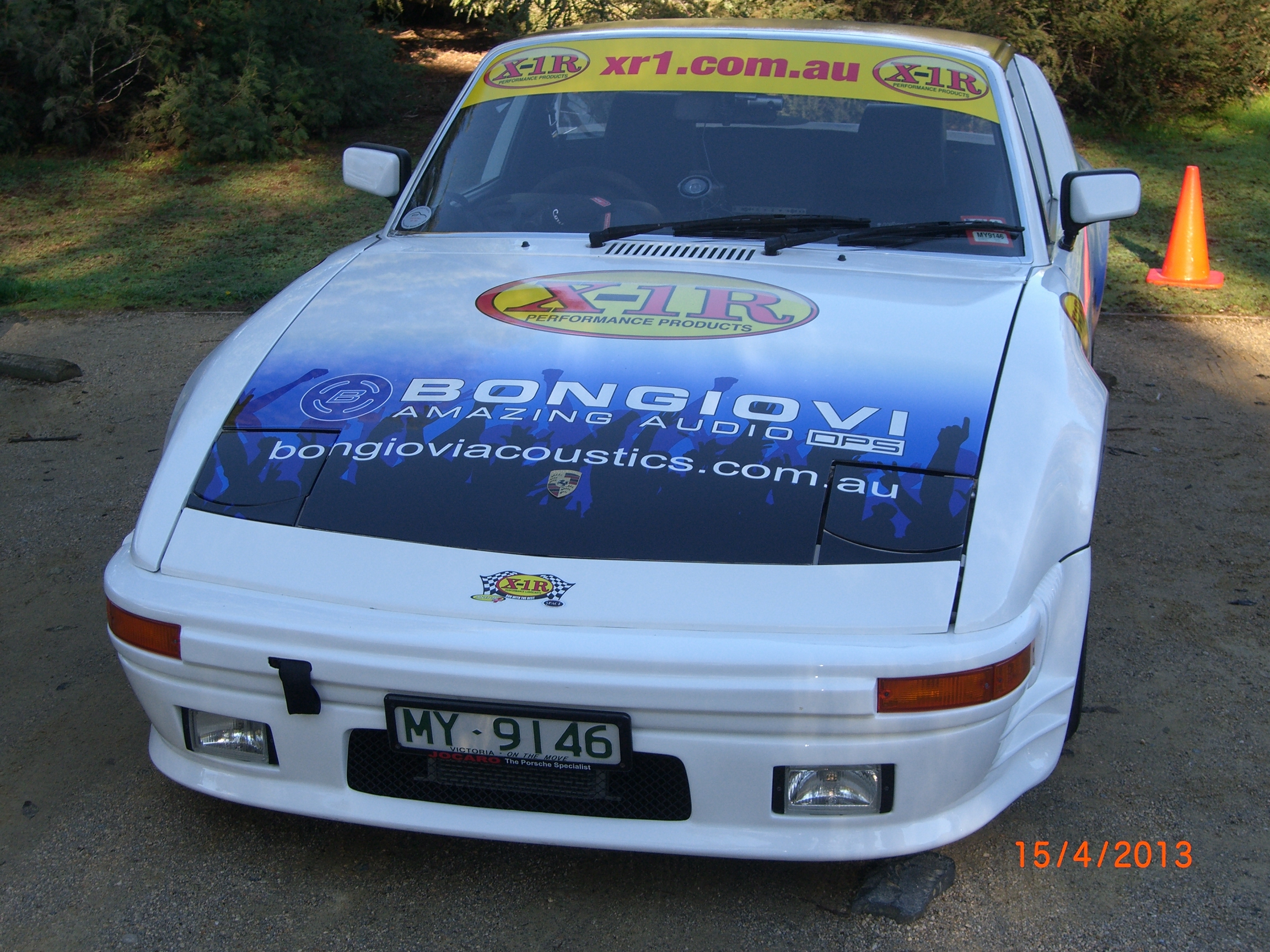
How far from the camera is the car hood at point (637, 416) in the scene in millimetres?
2137

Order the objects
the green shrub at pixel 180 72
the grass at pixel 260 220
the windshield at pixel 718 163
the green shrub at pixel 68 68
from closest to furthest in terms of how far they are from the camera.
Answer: the windshield at pixel 718 163
the grass at pixel 260 220
the green shrub at pixel 68 68
the green shrub at pixel 180 72

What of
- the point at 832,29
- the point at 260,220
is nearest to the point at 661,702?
the point at 832,29

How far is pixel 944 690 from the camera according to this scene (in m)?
1.95

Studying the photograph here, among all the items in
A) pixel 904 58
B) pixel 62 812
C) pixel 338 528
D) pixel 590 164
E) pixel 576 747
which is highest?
pixel 904 58

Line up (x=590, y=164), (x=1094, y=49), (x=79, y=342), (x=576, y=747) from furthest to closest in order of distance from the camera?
1. (x=1094, y=49)
2. (x=79, y=342)
3. (x=590, y=164)
4. (x=576, y=747)

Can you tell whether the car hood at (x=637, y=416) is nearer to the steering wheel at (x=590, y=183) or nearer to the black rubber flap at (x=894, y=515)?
the black rubber flap at (x=894, y=515)

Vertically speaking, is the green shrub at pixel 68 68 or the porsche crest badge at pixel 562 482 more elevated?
the porsche crest badge at pixel 562 482

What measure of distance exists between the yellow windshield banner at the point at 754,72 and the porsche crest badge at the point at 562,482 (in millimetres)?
Result: 1717

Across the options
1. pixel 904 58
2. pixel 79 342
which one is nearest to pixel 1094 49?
pixel 904 58

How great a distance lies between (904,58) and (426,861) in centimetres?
265

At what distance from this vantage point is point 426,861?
7.95ft

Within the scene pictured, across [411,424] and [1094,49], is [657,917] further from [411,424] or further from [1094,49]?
[1094,49]
